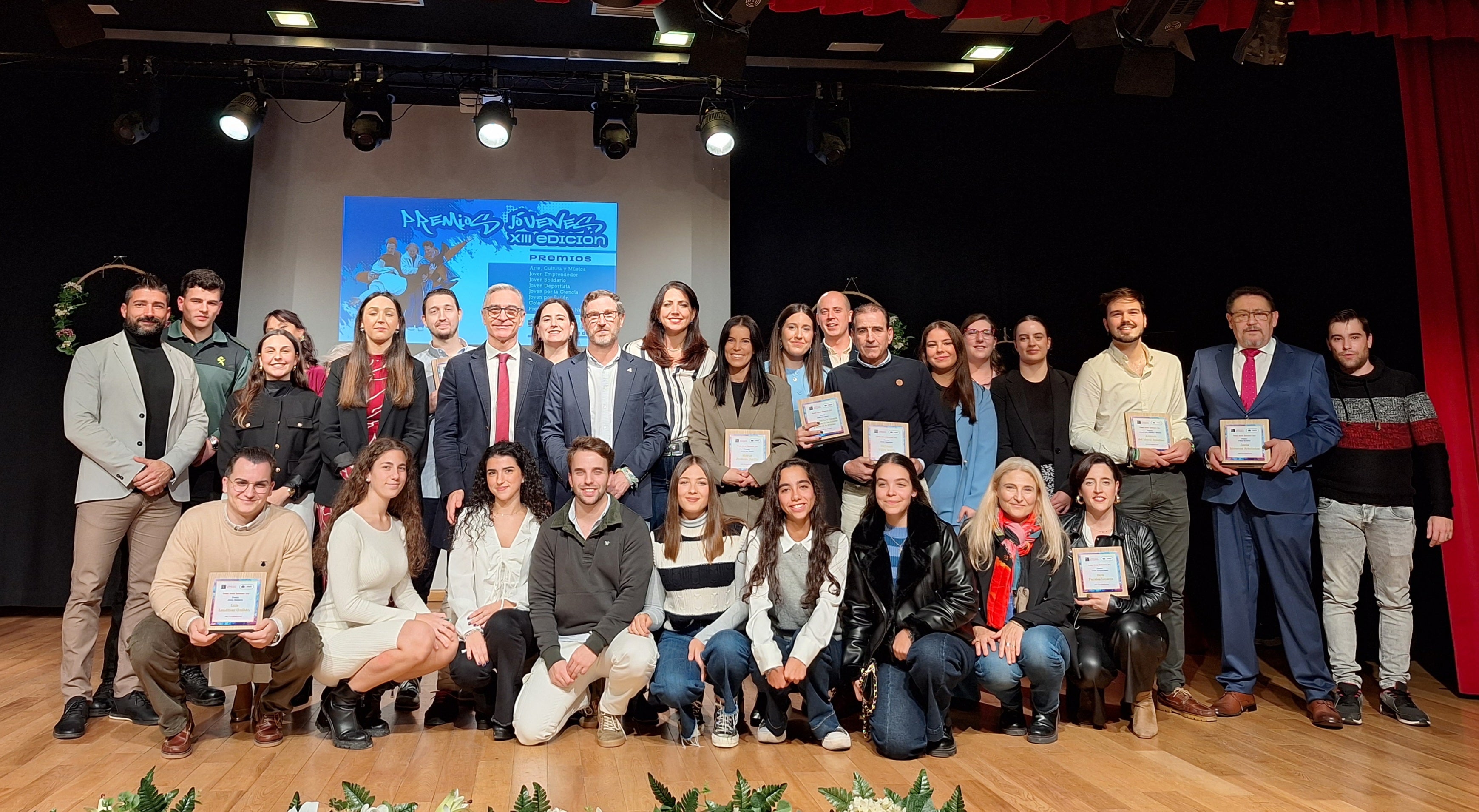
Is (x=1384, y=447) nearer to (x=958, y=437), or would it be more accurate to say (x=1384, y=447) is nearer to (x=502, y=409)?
(x=958, y=437)

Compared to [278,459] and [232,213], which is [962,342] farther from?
[232,213]

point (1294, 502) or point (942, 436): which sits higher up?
point (942, 436)

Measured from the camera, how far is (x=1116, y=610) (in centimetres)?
385

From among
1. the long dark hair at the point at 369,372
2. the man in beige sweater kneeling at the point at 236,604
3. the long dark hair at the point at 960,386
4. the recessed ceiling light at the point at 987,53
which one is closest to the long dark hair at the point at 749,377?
the long dark hair at the point at 960,386

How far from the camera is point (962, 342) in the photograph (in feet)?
14.7

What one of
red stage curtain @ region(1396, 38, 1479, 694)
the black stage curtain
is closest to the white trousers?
red stage curtain @ region(1396, 38, 1479, 694)

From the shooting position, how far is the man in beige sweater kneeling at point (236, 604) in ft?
11.0

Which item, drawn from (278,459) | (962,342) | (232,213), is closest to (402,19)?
(232,213)

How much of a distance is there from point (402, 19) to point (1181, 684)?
541 centimetres

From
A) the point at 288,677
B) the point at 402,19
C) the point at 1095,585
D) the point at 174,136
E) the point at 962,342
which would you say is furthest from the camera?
the point at 174,136

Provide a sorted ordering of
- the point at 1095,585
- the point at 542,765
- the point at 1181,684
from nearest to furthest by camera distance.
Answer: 1. the point at 542,765
2. the point at 1095,585
3. the point at 1181,684

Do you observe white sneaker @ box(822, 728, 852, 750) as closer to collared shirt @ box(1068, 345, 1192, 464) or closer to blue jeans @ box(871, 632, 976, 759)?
blue jeans @ box(871, 632, 976, 759)

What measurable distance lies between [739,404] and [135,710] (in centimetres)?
262

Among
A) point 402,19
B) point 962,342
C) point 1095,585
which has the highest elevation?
point 402,19
